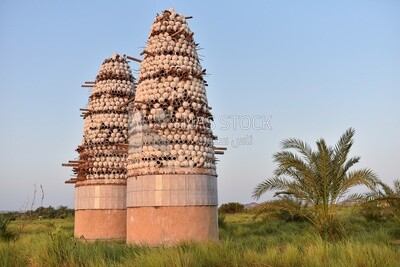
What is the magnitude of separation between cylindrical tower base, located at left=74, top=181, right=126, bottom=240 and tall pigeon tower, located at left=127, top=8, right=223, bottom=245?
4.19 metres

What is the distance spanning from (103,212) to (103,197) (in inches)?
25.8

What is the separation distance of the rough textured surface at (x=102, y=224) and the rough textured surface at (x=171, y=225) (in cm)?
470

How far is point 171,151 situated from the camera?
14469 millimetres

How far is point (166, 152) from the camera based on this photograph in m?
14.5

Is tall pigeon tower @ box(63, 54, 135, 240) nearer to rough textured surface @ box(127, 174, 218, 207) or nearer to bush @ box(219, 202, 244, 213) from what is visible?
rough textured surface @ box(127, 174, 218, 207)

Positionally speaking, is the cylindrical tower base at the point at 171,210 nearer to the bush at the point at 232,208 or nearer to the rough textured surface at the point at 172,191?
the rough textured surface at the point at 172,191

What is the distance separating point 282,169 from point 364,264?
21.6 feet

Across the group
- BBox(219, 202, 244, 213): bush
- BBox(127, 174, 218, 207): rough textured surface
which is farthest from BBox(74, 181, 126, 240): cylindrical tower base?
BBox(219, 202, 244, 213): bush

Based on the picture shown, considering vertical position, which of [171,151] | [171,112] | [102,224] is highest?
[171,112]

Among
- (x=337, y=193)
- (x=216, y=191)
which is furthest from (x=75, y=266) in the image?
(x=337, y=193)

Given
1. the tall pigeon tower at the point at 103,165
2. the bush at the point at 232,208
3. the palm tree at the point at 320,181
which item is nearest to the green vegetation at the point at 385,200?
the palm tree at the point at 320,181

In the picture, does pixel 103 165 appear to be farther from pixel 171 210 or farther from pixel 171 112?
pixel 171 210

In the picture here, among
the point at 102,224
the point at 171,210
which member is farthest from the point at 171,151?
the point at 102,224

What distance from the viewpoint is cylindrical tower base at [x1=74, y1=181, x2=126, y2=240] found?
742 inches
